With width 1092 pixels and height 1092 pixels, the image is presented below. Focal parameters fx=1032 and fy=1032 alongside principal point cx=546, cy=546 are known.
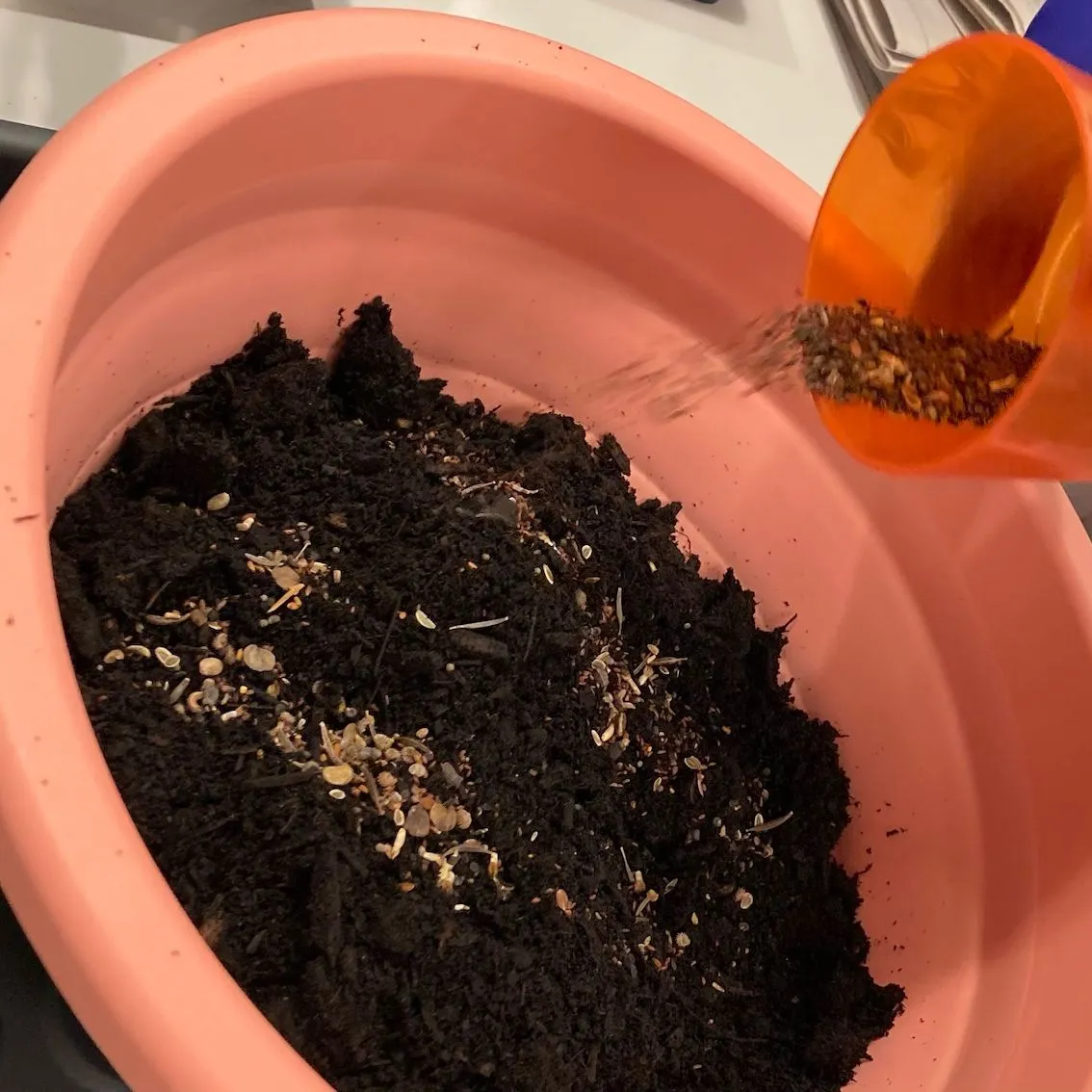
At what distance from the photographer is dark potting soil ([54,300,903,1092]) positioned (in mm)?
590

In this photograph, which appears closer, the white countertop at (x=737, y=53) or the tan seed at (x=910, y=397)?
the tan seed at (x=910, y=397)

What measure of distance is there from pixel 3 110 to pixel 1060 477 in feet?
2.57

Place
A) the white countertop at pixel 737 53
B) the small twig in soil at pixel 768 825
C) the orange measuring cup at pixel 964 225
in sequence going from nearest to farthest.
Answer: the orange measuring cup at pixel 964 225 < the small twig in soil at pixel 768 825 < the white countertop at pixel 737 53

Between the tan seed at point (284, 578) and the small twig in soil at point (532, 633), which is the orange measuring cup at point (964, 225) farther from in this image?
the tan seed at point (284, 578)

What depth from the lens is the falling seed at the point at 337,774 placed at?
64cm

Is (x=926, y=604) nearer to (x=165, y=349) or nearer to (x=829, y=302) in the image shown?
(x=829, y=302)

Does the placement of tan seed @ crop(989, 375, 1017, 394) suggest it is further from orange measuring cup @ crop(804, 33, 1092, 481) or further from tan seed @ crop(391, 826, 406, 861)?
tan seed @ crop(391, 826, 406, 861)

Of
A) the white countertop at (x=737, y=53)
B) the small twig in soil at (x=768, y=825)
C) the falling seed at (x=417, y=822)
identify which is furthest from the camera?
the white countertop at (x=737, y=53)

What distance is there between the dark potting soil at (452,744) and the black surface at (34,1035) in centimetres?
14

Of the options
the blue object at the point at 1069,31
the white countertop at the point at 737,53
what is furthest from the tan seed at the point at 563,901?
the white countertop at the point at 737,53

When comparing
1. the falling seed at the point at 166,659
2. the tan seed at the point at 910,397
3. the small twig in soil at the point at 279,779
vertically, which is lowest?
the small twig in soil at the point at 279,779

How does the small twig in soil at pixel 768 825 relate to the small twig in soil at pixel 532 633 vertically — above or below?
below

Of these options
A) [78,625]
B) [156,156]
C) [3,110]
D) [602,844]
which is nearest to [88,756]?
[78,625]

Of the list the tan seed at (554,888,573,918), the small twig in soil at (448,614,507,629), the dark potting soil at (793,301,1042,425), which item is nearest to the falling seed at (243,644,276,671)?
the small twig in soil at (448,614,507,629)
